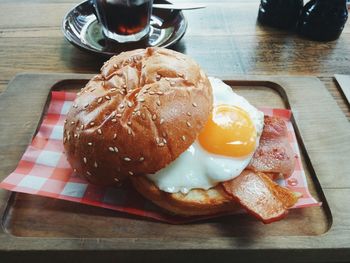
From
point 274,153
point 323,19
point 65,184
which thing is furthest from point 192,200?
point 323,19

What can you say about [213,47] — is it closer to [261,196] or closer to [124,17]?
[124,17]

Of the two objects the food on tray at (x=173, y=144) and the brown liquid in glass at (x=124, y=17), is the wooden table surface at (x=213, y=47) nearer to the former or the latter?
the brown liquid in glass at (x=124, y=17)

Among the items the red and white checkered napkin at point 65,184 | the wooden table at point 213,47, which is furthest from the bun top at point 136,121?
the wooden table at point 213,47

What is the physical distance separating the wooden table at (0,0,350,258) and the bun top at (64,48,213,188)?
26.4 inches

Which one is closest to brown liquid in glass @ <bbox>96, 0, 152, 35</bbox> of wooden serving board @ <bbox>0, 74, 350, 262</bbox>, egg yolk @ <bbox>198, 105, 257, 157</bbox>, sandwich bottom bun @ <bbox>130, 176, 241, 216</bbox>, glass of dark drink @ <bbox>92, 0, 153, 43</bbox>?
glass of dark drink @ <bbox>92, 0, 153, 43</bbox>

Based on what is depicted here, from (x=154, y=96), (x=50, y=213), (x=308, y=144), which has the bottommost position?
(x=50, y=213)

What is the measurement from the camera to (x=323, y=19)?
221 cm

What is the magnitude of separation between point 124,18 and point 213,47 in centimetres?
58

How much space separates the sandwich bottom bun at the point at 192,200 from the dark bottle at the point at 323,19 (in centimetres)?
151

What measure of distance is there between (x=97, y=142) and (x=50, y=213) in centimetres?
34

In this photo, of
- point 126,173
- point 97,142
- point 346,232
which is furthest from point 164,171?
point 346,232

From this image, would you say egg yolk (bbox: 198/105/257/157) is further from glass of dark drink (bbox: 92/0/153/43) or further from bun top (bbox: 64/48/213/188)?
glass of dark drink (bbox: 92/0/153/43)

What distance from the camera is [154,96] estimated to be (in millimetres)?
1166

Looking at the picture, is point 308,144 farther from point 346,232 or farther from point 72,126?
Result: point 72,126
